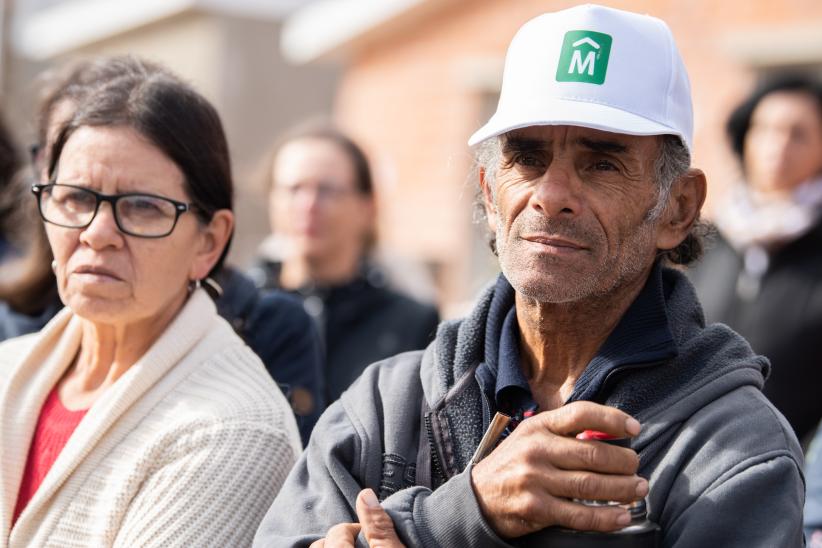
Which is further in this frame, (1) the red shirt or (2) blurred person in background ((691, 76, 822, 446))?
(2) blurred person in background ((691, 76, 822, 446))

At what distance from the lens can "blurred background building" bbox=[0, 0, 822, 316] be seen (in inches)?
413

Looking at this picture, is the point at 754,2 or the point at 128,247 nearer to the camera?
the point at 128,247

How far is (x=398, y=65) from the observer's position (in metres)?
13.7

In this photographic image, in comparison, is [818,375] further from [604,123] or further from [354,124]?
[354,124]

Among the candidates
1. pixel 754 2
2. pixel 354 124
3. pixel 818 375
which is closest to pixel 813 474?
pixel 818 375

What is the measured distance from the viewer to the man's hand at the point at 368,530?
224 cm

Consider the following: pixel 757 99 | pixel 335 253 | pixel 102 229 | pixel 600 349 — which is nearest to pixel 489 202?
pixel 600 349

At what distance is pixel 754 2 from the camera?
1064 cm

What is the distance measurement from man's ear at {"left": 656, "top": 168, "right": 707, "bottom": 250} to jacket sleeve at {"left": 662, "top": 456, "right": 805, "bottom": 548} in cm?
58

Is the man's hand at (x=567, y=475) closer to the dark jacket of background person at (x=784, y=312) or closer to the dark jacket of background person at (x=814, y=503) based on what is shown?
the dark jacket of background person at (x=814, y=503)

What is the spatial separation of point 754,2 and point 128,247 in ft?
29.1

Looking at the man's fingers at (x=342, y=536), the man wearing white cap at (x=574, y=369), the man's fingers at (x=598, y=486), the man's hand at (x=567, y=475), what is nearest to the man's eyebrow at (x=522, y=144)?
the man wearing white cap at (x=574, y=369)

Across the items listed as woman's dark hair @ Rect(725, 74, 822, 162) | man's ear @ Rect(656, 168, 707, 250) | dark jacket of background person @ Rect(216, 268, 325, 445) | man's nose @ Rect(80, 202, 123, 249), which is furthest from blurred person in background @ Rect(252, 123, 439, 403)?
man's ear @ Rect(656, 168, 707, 250)

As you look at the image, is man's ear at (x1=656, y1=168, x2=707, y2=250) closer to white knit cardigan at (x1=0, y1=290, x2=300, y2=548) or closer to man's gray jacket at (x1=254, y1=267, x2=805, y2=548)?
man's gray jacket at (x1=254, y1=267, x2=805, y2=548)
